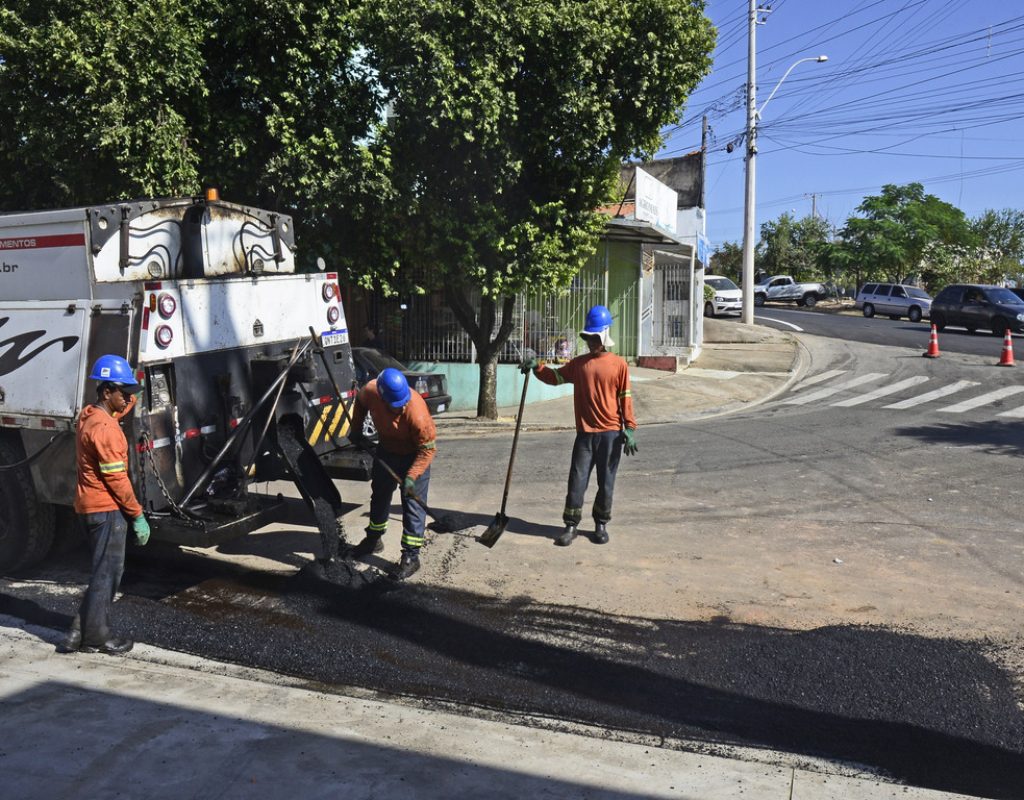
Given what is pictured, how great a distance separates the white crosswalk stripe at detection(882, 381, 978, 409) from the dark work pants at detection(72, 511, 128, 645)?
1308cm

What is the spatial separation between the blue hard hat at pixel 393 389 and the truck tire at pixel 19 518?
2639 mm

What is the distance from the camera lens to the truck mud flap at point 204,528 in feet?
19.8

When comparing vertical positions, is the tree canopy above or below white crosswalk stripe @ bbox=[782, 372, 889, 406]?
above

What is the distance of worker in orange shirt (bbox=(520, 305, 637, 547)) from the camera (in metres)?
7.43

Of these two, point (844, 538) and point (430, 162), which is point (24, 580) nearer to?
point (844, 538)

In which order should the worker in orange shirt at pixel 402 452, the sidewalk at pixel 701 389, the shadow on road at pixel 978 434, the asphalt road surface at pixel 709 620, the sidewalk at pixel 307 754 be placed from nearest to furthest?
1. the sidewalk at pixel 307 754
2. the asphalt road surface at pixel 709 620
3. the worker in orange shirt at pixel 402 452
4. the shadow on road at pixel 978 434
5. the sidewalk at pixel 701 389

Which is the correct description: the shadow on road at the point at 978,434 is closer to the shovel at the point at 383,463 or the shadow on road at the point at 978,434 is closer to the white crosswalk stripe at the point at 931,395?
the white crosswalk stripe at the point at 931,395

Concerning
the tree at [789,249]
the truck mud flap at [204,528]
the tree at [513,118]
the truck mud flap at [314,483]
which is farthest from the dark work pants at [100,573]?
the tree at [789,249]

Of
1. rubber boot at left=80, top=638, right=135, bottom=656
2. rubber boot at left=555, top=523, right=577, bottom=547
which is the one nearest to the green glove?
rubber boot at left=80, top=638, right=135, bottom=656

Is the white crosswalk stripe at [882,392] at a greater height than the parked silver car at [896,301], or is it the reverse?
the parked silver car at [896,301]

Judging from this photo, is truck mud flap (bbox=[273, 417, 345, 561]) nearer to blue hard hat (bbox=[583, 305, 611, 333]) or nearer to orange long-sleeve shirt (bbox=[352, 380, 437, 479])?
orange long-sleeve shirt (bbox=[352, 380, 437, 479])

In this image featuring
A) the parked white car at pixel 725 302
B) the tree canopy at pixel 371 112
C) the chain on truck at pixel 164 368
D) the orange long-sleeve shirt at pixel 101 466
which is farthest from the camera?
the parked white car at pixel 725 302

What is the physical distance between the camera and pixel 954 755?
168 inches

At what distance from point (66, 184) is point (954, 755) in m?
11.1
